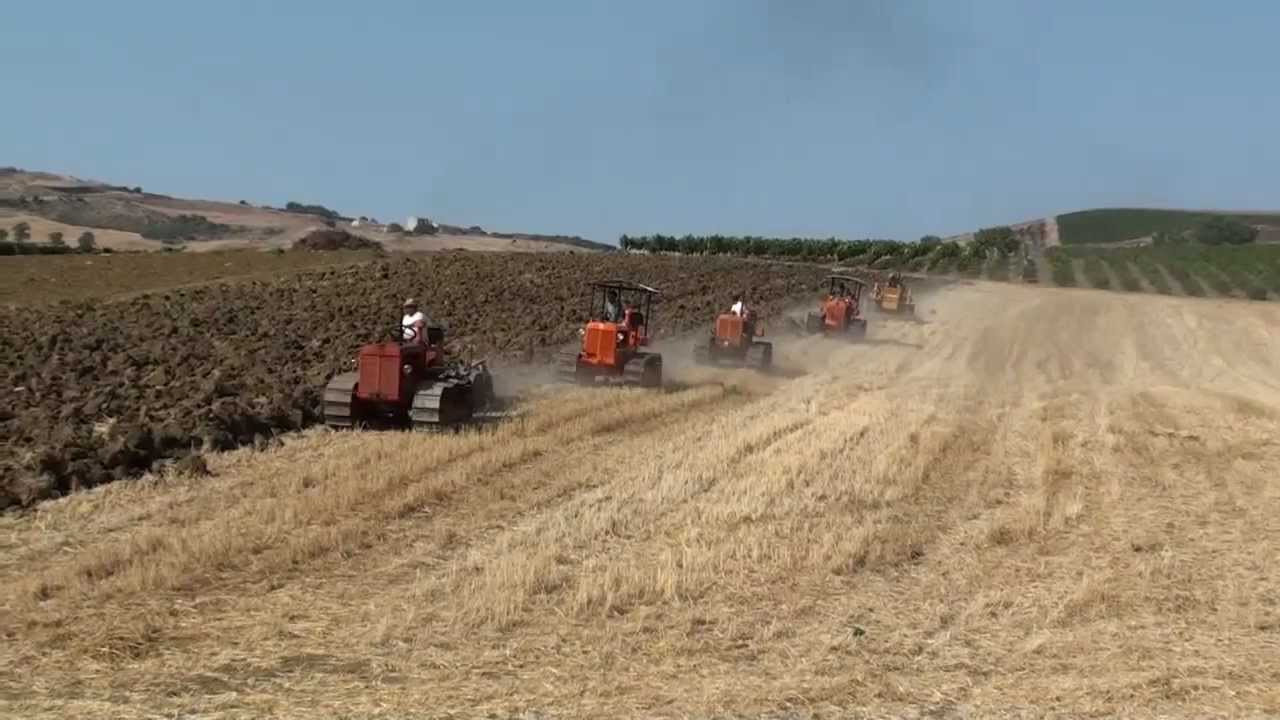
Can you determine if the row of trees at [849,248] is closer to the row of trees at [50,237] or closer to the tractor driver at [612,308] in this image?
the row of trees at [50,237]

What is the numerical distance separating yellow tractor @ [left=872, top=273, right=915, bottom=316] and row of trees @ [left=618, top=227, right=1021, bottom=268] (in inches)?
1407

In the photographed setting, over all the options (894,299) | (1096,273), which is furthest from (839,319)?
(1096,273)

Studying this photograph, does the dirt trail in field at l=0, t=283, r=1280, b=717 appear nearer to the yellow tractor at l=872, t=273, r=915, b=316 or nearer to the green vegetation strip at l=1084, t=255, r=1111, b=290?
the yellow tractor at l=872, t=273, r=915, b=316

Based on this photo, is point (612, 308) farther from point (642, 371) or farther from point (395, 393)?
point (395, 393)

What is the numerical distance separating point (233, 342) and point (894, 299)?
73.2 ft

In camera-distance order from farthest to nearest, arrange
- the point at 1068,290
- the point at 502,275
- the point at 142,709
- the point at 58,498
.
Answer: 1. the point at 1068,290
2. the point at 502,275
3. the point at 58,498
4. the point at 142,709

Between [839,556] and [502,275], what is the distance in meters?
38.3

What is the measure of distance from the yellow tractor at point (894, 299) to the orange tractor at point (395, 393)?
2574cm

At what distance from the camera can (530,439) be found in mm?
15117

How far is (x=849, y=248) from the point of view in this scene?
82.9 metres

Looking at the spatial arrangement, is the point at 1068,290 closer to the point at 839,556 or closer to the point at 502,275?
the point at 502,275

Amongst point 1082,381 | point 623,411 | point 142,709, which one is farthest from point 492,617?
point 1082,381

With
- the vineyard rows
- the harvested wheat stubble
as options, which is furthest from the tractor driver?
the vineyard rows

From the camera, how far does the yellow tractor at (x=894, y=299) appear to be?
40125mm
